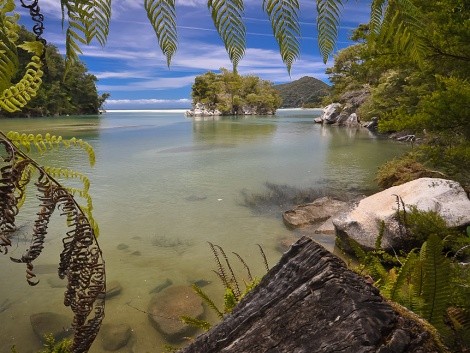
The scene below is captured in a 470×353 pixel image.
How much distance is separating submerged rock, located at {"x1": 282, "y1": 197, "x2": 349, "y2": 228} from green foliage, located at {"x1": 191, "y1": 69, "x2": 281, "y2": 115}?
64691mm

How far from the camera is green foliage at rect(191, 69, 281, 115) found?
72188mm

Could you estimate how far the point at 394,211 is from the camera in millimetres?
5066

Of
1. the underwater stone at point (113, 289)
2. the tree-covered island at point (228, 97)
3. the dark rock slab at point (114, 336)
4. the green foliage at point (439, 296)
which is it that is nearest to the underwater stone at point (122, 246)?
the underwater stone at point (113, 289)

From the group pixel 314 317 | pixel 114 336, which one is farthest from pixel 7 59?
pixel 114 336

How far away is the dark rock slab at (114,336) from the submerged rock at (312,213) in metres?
3.86

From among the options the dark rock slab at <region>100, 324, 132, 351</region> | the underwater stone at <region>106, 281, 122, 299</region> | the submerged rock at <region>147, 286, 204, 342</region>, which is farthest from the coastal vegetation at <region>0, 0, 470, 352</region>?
the underwater stone at <region>106, 281, 122, 299</region>

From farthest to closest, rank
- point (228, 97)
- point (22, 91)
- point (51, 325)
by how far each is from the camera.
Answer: point (228, 97)
point (51, 325)
point (22, 91)

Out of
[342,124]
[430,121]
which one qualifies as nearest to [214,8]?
[430,121]

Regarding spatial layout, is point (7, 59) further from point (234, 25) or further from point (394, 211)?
point (394, 211)

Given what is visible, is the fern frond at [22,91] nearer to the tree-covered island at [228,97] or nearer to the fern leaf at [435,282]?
the fern leaf at [435,282]

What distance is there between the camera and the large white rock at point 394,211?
4922 millimetres

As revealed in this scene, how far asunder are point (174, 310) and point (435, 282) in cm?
293

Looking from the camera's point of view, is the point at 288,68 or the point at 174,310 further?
the point at 174,310

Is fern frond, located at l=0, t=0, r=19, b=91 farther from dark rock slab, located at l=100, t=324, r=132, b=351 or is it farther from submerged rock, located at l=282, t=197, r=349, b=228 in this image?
submerged rock, located at l=282, t=197, r=349, b=228
